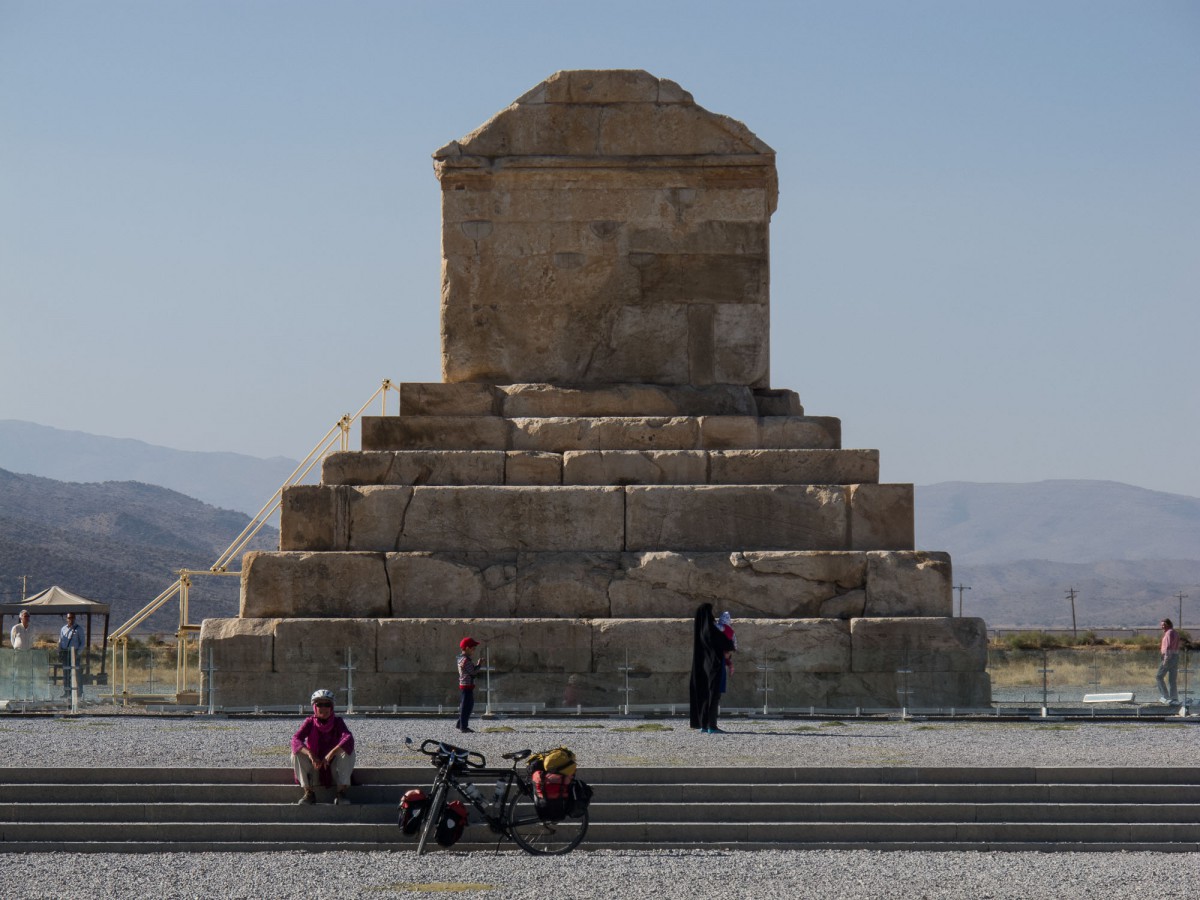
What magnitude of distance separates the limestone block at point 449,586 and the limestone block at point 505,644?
290 mm

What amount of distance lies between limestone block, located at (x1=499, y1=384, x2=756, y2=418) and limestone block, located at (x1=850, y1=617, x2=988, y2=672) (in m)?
2.99

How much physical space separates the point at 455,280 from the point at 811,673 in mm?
5865

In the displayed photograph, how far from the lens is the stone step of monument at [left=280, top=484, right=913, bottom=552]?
1894 centimetres

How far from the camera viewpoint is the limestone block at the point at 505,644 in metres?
18.4

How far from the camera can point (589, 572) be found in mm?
18672

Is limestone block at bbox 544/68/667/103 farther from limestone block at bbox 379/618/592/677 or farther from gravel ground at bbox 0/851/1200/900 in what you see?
gravel ground at bbox 0/851/1200/900

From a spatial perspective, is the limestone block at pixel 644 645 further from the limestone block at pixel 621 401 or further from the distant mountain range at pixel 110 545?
the distant mountain range at pixel 110 545

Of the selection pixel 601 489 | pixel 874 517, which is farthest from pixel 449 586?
pixel 874 517

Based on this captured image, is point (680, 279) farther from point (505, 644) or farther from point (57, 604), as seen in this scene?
point (57, 604)

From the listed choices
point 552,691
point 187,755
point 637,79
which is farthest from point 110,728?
point 637,79

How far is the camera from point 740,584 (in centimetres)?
1864

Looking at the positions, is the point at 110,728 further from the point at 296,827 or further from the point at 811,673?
the point at 811,673

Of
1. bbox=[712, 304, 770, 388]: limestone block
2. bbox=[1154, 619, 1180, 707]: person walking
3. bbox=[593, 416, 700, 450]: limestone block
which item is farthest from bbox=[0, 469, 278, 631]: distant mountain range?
bbox=[1154, 619, 1180, 707]: person walking

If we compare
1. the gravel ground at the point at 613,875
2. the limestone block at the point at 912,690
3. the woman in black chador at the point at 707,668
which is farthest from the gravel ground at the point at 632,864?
the limestone block at the point at 912,690
